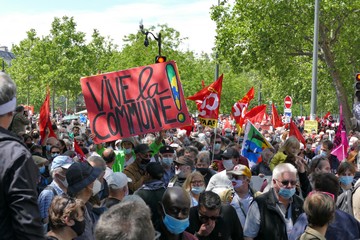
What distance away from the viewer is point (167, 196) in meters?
4.68

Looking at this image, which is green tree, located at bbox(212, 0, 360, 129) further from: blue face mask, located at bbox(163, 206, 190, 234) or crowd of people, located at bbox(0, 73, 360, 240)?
blue face mask, located at bbox(163, 206, 190, 234)

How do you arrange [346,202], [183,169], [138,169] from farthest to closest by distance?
[138,169] → [183,169] → [346,202]

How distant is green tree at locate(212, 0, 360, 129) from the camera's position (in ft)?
92.8

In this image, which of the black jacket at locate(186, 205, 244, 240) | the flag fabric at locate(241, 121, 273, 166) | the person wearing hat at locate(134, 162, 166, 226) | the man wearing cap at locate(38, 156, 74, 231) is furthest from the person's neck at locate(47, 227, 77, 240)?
the flag fabric at locate(241, 121, 273, 166)

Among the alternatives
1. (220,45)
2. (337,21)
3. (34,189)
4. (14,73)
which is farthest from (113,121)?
(14,73)

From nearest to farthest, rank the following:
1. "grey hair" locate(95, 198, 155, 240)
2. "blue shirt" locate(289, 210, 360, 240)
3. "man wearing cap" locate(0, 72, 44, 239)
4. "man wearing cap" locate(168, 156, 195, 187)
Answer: "grey hair" locate(95, 198, 155, 240), "man wearing cap" locate(0, 72, 44, 239), "blue shirt" locate(289, 210, 360, 240), "man wearing cap" locate(168, 156, 195, 187)

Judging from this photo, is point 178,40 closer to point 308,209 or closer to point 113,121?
point 113,121

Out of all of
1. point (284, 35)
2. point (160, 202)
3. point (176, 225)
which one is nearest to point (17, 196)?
point (176, 225)

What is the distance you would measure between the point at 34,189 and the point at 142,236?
2.38 feet

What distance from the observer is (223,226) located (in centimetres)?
544

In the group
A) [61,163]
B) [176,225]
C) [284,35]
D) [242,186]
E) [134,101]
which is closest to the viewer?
[176,225]

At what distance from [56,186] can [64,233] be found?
7.09 ft

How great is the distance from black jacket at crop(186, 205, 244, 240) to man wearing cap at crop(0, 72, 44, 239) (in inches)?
99.7

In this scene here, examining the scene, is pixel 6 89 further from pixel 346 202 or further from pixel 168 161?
pixel 168 161
